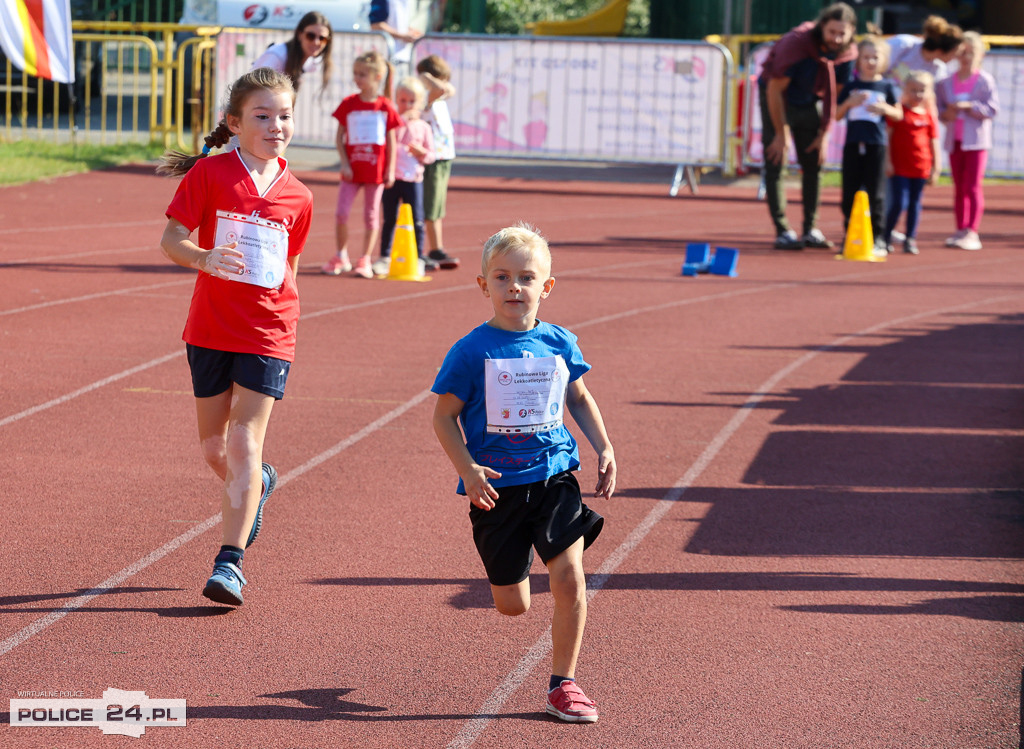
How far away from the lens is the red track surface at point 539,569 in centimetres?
439

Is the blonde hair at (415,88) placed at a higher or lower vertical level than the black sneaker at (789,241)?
higher

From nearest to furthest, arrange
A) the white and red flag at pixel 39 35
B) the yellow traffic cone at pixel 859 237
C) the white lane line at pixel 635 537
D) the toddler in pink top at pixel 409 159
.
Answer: the white lane line at pixel 635 537 → the white and red flag at pixel 39 35 → the toddler in pink top at pixel 409 159 → the yellow traffic cone at pixel 859 237

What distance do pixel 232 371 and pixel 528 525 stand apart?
1.43 m

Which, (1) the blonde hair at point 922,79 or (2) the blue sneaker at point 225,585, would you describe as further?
(1) the blonde hair at point 922,79

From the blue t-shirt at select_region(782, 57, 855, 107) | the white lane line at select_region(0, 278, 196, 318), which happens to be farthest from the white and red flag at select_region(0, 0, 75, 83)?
the blue t-shirt at select_region(782, 57, 855, 107)

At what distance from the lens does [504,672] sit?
4.64 m

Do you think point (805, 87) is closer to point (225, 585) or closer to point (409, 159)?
point (409, 159)

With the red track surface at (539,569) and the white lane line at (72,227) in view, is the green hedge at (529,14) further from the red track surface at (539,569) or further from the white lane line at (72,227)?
the red track surface at (539,569)

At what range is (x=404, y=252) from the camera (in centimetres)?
1285


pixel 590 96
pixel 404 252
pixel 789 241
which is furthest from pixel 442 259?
pixel 590 96

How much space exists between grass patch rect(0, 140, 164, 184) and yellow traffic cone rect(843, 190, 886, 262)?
949 centimetres

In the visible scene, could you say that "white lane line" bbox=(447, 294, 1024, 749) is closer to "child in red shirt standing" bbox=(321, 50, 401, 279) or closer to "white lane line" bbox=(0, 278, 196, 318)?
"child in red shirt standing" bbox=(321, 50, 401, 279)

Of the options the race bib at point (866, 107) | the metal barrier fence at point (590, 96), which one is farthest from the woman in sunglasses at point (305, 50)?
the metal barrier fence at point (590, 96)

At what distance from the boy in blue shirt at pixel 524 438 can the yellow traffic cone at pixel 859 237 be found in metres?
11.5
